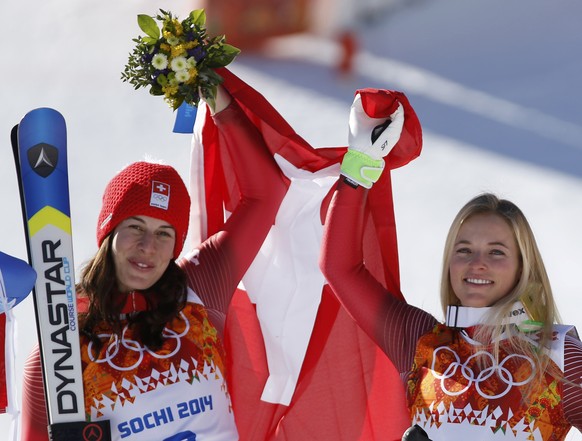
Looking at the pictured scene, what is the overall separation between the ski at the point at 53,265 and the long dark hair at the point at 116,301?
49 mm

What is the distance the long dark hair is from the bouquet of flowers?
19.8 inches

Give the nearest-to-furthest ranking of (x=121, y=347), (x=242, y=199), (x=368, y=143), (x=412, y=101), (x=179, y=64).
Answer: (x=121, y=347), (x=368, y=143), (x=179, y=64), (x=242, y=199), (x=412, y=101)

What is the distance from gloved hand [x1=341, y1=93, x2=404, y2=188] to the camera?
347 cm

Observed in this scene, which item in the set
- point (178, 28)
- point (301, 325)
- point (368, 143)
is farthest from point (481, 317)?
point (178, 28)

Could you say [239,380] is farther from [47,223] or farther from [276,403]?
[47,223]

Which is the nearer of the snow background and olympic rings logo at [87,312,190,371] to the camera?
olympic rings logo at [87,312,190,371]

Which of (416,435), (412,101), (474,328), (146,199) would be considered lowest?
(416,435)

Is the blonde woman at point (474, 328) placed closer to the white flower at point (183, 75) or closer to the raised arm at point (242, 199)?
the raised arm at point (242, 199)

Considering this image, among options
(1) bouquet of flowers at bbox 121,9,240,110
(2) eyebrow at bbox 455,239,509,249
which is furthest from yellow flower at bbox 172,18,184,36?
(2) eyebrow at bbox 455,239,509,249

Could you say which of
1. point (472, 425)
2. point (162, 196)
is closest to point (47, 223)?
point (162, 196)

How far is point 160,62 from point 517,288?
1.14m

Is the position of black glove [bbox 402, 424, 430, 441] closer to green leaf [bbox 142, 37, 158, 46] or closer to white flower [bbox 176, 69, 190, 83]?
white flower [bbox 176, 69, 190, 83]

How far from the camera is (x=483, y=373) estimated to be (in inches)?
128

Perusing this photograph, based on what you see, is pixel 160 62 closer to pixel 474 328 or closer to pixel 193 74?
pixel 193 74
